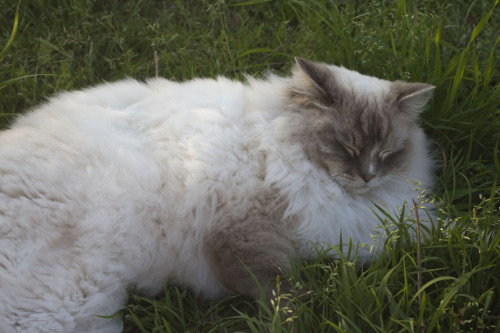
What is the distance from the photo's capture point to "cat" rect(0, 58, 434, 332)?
8.00ft

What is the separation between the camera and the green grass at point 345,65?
2.29m

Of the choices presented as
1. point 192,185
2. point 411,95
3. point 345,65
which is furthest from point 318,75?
point 345,65

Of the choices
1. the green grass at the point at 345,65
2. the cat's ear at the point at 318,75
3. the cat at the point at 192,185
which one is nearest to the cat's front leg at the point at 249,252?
the cat at the point at 192,185

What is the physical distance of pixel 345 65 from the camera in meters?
3.71

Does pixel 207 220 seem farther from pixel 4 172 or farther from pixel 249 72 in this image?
pixel 249 72

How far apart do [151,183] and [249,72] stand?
1.68 m

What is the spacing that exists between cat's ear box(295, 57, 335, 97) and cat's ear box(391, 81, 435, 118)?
1.37 feet

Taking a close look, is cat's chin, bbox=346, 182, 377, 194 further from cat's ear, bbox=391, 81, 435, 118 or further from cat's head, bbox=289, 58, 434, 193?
cat's ear, bbox=391, 81, 435, 118

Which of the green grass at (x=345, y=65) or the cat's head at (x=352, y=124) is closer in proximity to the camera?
the green grass at (x=345, y=65)

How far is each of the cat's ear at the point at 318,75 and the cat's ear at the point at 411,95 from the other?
0.42 metres

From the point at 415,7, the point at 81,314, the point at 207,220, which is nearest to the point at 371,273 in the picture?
the point at 207,220

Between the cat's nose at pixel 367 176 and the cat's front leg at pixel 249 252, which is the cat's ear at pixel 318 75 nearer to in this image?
the cat's nose at pixel 367 176

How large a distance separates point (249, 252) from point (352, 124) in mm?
941

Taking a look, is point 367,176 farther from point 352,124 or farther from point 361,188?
point 352,124
